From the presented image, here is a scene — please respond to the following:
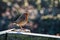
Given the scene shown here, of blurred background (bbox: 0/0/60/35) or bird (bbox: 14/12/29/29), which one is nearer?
bird (bbox: 14/12/29/29)

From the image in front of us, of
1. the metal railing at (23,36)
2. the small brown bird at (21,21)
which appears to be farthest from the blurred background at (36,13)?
the metal railing at (23,36)

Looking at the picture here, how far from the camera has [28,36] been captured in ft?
15.1

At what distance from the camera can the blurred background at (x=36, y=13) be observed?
8.38m

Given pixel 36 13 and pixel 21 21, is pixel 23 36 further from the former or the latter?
pixel 36 13

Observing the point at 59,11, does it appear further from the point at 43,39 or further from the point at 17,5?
the point at 43,39

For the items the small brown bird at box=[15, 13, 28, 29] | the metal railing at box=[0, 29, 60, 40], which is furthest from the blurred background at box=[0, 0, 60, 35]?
the metal railing at box=[0, 29, 60, 40]

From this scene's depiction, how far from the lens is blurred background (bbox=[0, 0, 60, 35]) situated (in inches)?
330

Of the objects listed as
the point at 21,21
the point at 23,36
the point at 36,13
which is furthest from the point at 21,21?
the point at 36,13

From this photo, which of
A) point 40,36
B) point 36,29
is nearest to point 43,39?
point 40,36

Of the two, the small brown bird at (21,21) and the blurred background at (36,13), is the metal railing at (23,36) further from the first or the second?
the blurred background at (36,13)

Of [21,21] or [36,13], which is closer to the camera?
[21,21]

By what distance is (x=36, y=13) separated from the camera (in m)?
8.43

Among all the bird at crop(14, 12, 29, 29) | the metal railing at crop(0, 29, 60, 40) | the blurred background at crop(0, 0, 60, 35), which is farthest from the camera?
the blurred background at crop(0, 0, 60, 35)

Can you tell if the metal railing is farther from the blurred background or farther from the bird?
the blurred background
